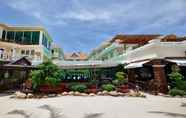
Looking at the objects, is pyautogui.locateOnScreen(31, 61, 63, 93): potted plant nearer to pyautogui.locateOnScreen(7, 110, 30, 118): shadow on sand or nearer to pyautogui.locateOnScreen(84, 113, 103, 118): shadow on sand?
pyautogui.locateOnScreen(7, 110, 30, 118): shadow on sand

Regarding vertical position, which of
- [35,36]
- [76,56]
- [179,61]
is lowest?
[179,61]

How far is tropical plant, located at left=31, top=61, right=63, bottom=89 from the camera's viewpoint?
63.9 ft

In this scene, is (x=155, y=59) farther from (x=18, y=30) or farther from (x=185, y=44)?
(x=18, y=30)

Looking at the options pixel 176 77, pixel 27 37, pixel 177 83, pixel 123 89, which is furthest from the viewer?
pixel 27 37

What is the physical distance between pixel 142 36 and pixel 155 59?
24.5 m

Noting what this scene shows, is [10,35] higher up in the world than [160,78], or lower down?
higher up

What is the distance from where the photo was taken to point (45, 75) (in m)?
20.1

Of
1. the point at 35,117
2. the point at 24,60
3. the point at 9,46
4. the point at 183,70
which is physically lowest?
the point at 35,117

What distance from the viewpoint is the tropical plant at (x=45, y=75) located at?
63.9 feet

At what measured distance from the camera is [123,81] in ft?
72.5

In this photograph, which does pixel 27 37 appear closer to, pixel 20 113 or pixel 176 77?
pixel 176 77

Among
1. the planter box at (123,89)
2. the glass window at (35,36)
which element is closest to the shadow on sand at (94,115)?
the planter box at (123,89)

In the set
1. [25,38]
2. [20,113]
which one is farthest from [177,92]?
[25,38]

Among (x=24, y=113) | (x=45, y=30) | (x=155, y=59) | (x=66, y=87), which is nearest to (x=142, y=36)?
(x=45, y=30)
